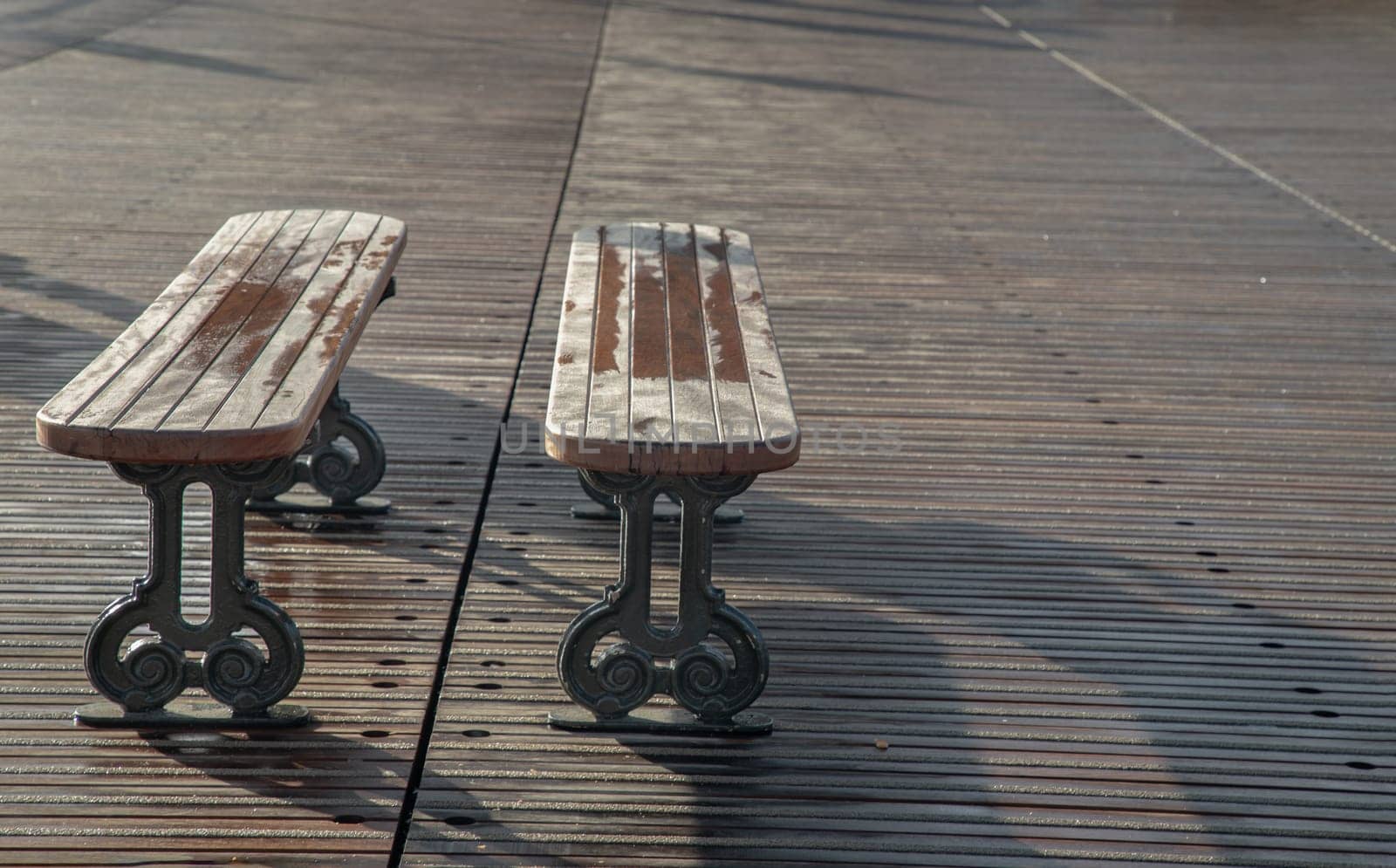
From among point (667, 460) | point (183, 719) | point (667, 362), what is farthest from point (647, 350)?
Result: point (183, 719)

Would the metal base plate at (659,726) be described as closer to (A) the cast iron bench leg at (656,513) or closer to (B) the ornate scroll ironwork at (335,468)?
(A) the cast iron bench leg at (656,513)

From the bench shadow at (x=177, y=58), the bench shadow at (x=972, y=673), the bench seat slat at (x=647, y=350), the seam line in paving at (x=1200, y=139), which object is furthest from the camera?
the bench shadow at (x=177, y=58)

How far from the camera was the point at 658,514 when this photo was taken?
3514 mm

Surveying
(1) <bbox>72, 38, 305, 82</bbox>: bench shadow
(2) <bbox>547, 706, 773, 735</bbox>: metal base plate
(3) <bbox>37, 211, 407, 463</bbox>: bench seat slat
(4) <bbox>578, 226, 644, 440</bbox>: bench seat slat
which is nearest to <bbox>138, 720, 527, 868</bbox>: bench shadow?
(2) <bbox>547, 706, 773, 735</bbox>: metal base plate

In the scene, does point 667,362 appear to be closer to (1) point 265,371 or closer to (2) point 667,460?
(2) point 667,460

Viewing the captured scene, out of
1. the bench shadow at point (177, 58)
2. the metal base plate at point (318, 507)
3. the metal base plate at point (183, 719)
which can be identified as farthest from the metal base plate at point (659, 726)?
the bench shadow at point (177, 58)

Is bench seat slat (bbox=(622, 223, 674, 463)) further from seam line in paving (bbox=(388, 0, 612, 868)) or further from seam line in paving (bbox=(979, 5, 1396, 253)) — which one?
seam line in paving (bbox=(979, 5, 1396, 253))

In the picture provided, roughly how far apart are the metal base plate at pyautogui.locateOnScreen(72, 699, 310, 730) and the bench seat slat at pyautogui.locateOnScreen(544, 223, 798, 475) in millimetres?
708

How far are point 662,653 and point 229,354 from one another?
0.90 m

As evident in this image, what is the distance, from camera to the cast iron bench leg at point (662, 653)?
97.4 inches

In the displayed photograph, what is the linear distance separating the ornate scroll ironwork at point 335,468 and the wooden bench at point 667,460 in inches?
29.2

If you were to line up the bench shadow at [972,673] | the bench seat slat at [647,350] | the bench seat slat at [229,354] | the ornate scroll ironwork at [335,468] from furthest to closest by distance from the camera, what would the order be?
1. the ornate scroll ironwork at [335,468]
2. the bench shadow at [972,673]
3. the bench seat slat at [647,350]
4. the bench seat slat at [229,354]

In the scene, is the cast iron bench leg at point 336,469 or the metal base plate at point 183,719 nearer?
the metal base plate at point 183,719

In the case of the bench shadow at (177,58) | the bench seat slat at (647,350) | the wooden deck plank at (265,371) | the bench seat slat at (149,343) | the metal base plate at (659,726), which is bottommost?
the bench shadow at (177,58)
